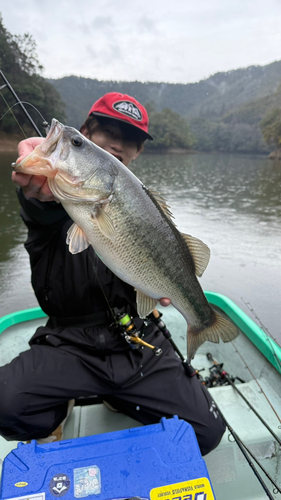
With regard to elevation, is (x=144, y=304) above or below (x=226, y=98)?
below

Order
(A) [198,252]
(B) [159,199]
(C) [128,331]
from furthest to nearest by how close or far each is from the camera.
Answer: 1. (C) [128,331]
2. (A) [198,252]
3. (B) [159,199]

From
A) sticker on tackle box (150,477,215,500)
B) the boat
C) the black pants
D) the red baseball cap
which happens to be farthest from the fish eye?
sticker on tackle box (150,477,215,500)

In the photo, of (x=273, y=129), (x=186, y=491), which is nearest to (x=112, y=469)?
(x=186, y=491)

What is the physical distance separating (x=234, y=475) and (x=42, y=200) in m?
2.10

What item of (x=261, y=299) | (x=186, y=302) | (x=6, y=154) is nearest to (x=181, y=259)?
(x=186, y=302)

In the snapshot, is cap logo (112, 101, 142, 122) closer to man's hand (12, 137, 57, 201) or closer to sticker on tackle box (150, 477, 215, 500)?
man's hand (12, 137, 57, 201)

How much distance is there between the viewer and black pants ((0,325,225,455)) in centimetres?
188

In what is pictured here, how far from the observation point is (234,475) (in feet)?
6.42

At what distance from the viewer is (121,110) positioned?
2.46m

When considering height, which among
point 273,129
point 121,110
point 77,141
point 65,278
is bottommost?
point 65,278

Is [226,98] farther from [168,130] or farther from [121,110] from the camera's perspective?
[121,110]

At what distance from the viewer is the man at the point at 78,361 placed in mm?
1881

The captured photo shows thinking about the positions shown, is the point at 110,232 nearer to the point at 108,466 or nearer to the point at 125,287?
the point at 125,287

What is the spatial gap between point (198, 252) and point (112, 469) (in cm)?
122
